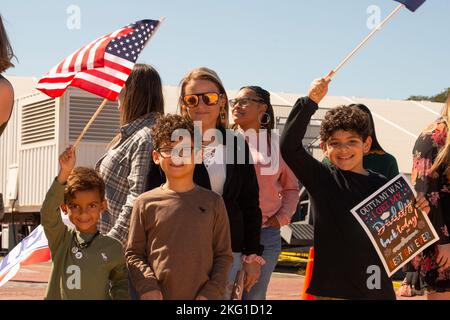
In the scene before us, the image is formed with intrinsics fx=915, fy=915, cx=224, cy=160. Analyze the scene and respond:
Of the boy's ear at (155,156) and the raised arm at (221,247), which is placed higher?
the boy's ear at (155,156)

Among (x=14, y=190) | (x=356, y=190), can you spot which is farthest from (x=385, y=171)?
A: (x=14, y=190)

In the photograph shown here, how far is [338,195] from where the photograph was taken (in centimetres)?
457

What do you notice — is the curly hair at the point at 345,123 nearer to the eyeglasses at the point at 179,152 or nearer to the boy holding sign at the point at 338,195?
the boy holding sign at the point at 338,195

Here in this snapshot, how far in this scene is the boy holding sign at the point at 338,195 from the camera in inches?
174

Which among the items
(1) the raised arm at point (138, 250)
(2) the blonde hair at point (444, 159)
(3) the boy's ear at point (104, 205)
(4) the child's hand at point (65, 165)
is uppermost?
(2) the blonde hair at point (444, 159)

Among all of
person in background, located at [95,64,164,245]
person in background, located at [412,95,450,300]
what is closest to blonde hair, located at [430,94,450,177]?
person in background, located at [412,95,450,300]

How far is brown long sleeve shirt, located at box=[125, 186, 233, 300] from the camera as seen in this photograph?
4145 millimetres

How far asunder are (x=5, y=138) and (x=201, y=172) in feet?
74.1

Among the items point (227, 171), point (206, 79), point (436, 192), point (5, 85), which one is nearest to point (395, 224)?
point (436, 192)

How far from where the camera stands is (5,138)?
26391 mm

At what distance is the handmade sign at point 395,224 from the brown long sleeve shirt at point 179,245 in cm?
73

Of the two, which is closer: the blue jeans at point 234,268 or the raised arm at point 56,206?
the raised arm at point 56,206

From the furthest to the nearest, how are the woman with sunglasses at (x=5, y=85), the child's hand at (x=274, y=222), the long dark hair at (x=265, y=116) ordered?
the long dark hair at (x=265, y=116) < the child's hand at (x=274, y=222) < the woman with sunglasses at (x=5, y=85)

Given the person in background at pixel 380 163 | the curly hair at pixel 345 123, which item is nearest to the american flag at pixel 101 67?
the curly hair at pixel 345 123
